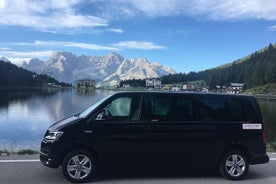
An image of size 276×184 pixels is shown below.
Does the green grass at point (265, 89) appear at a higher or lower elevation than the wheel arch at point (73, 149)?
higher

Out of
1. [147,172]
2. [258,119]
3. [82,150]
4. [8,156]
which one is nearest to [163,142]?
[147,172]

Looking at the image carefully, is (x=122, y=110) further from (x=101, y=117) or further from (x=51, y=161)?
(x=51, y=161)

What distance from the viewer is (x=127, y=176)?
905cm

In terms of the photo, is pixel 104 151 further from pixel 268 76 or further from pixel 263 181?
pixel 268 76

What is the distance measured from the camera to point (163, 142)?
8.74m

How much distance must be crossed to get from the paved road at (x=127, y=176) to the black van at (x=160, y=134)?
1.13ft

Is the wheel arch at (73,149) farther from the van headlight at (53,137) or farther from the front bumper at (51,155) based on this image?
the van headlight at (53,137)

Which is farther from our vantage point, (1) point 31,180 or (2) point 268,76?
(2) point 268,76

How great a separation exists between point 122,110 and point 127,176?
1526 millimetres

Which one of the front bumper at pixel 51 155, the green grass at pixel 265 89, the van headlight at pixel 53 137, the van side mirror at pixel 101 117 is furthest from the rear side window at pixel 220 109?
the green grass at pixel 265 89

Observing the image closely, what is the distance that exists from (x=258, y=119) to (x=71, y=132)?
431 cm

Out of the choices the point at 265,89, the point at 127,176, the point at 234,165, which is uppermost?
the point at 265,89

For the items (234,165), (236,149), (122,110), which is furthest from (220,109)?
(122,110)

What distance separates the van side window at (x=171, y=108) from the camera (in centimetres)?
880
